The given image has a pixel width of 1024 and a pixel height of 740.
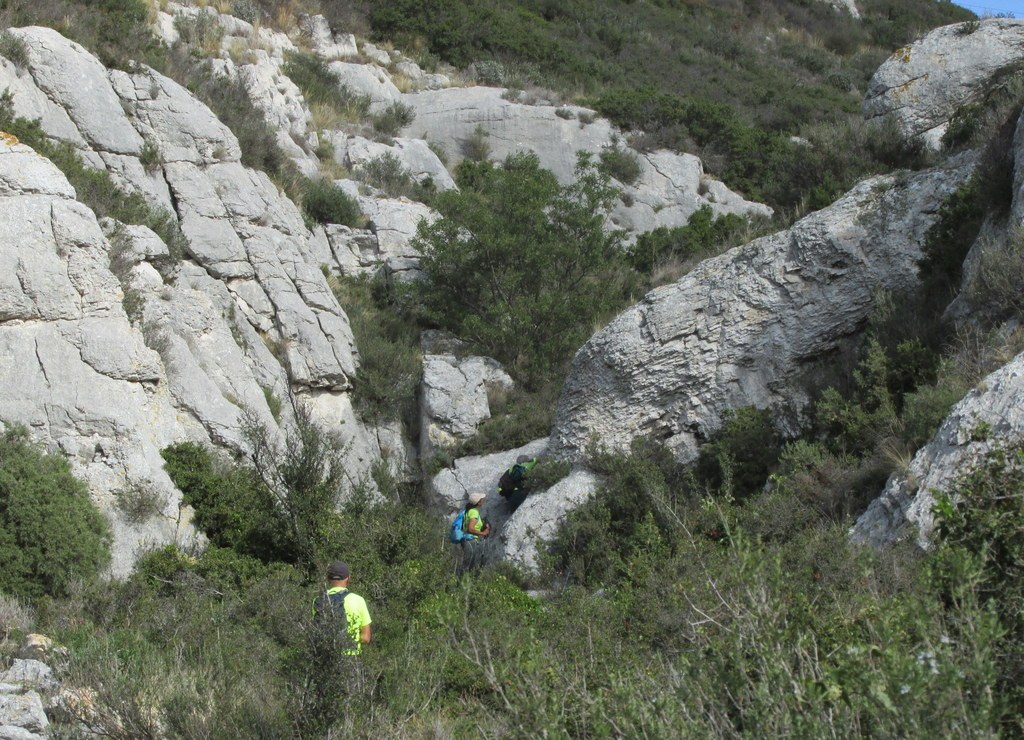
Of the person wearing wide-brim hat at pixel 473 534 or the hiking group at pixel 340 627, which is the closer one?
the hiking group at pixel 340 627

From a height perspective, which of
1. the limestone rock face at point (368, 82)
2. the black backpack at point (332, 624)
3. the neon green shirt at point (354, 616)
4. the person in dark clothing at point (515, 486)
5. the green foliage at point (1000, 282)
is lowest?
the person in dark clothing at point (515, 486)

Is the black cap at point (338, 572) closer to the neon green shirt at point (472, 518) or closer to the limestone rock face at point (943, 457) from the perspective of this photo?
the limestone rock face at point (943, 457)

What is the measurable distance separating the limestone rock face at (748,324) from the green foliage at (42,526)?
21.0 ft

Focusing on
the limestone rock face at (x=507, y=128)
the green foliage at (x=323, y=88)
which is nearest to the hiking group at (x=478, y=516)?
the limestone rock face at (x=507, y=128)

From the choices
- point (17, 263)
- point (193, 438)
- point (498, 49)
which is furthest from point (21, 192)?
point (498, 49)

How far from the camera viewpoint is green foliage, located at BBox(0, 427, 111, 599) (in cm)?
957

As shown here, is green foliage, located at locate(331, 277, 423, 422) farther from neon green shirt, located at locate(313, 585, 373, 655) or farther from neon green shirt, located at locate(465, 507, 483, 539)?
neon green shirt, located at locate(313, 585, 373, 655)

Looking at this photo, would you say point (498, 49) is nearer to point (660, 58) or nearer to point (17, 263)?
point (660, 58)

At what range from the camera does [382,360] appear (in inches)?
671

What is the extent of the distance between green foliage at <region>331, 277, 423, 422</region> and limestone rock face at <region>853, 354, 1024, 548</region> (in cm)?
1016

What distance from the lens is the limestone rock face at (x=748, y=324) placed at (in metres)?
12.2

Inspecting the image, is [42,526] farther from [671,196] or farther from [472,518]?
[671,196]

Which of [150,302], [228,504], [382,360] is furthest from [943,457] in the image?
[382,360]

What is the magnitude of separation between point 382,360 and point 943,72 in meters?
10.2
